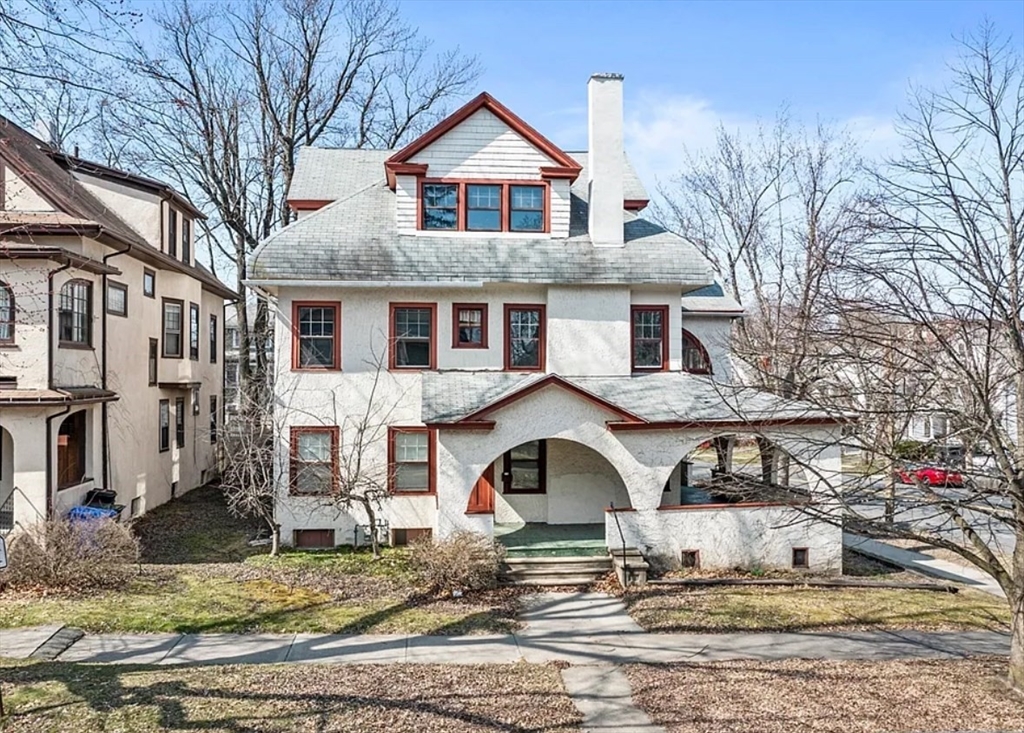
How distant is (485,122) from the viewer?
17312mm

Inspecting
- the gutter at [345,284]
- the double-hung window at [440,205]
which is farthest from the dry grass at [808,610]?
the double-hung window at [440,205]

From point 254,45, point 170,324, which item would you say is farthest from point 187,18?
point 170,324

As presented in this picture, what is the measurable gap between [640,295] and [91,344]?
12.3 meters

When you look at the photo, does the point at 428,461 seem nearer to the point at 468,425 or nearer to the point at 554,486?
the point at 468,425

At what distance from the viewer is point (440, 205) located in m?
17.5

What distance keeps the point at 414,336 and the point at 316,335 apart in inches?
84.8

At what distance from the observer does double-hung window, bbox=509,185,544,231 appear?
17.6 m

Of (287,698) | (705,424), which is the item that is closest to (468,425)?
(705,424)

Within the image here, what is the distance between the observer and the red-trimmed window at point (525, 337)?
17.4 m

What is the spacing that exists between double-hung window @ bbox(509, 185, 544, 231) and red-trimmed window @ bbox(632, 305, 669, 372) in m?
3.06

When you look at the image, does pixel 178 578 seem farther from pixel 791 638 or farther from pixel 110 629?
pixel 791 638

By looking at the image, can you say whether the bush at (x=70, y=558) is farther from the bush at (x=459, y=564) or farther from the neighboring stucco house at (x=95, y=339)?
the bush at (x=459, y=564)

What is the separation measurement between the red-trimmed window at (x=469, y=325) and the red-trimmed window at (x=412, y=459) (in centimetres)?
215

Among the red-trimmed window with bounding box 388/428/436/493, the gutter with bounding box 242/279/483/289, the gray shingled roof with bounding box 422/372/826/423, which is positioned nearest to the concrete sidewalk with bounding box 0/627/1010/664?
the gray shingled roof with bounding box 422/372/826/423
